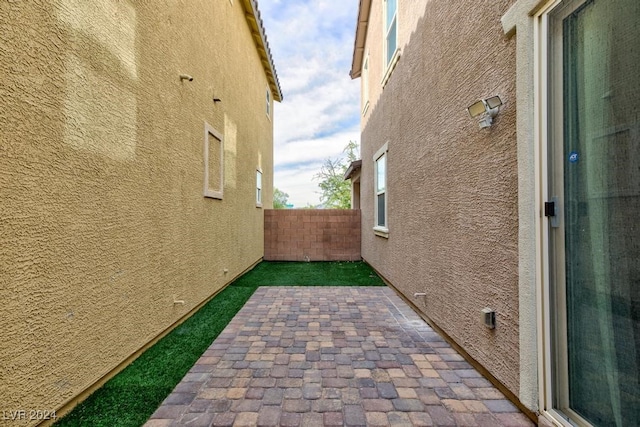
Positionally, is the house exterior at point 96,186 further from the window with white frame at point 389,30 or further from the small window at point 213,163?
the window with white frame at point 389,30

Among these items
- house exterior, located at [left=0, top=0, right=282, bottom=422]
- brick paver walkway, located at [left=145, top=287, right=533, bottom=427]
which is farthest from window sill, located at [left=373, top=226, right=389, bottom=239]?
house exterior, located at [left=0, top=0, right=282, bottom=422]

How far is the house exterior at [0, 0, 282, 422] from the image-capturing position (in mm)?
1805

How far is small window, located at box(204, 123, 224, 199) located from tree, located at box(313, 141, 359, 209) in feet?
58.5

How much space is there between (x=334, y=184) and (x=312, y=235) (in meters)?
14.4

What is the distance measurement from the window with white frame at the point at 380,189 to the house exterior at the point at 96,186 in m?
3.70

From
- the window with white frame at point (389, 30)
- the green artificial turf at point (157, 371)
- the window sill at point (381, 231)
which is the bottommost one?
the green artificial turf at point (157, 371)

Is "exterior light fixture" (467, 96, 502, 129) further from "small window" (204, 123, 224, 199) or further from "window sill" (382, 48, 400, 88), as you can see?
"small window" (204, 123, 224, 199)

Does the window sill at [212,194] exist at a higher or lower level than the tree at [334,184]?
lower

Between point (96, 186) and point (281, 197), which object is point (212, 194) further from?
point (281, 197)

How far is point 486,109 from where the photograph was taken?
99.7 inches

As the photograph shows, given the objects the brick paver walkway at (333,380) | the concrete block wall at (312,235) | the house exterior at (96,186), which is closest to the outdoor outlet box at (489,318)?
the brick paver walkway at (333,380)

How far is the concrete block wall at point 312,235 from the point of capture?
10.1 meters

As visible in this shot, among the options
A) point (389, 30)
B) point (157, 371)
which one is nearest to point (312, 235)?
point (389, 30)

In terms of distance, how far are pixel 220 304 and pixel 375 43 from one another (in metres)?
7.32
